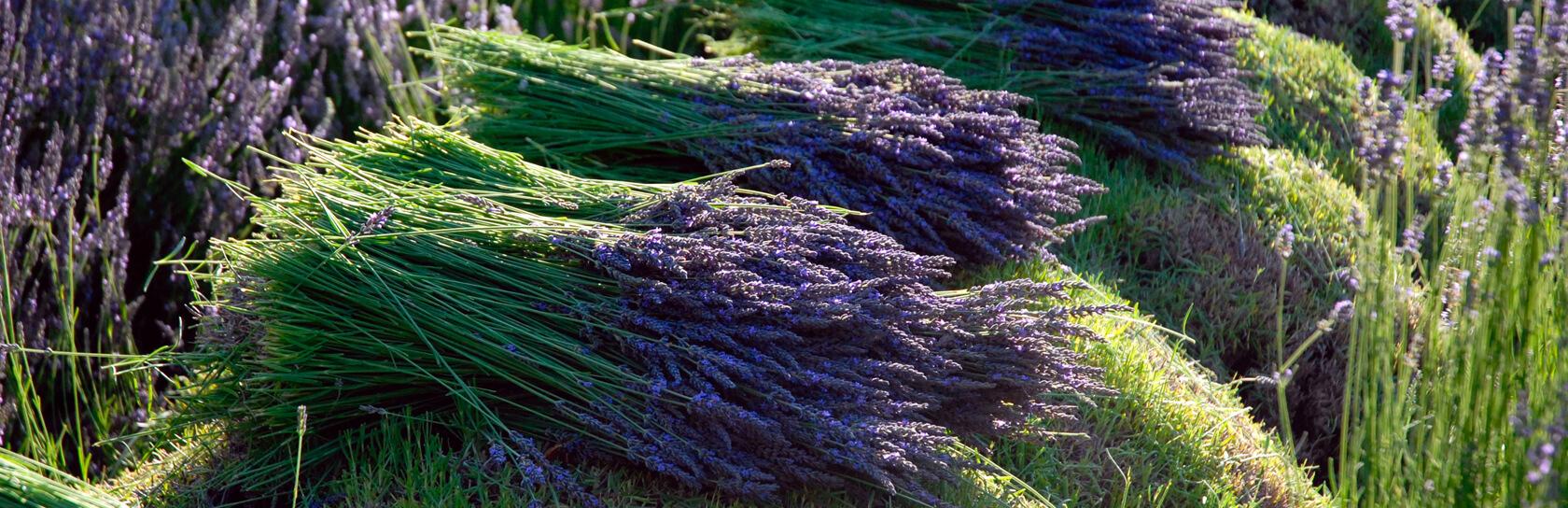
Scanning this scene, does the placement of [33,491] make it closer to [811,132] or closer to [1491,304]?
[811,132]

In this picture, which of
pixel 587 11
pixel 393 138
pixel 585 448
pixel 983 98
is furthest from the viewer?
pixel 587 11

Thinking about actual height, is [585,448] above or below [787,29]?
below

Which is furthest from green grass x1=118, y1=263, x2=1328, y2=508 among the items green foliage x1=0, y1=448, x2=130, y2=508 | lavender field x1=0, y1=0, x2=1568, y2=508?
green foliage x1=0, y1=448, x2=130, y2=508

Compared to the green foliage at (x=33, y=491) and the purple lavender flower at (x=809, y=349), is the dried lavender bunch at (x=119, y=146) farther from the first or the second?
the purple lavender flower at (x=809, y=349)

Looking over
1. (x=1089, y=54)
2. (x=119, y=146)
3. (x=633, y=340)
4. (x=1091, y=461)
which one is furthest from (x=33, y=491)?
(x=1089, y=54)

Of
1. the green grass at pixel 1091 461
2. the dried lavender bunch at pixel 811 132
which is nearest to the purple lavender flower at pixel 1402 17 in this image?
the green grass at pixel 1091 461

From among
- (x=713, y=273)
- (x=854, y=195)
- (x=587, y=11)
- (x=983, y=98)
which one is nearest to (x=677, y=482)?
(x=713, y=273)

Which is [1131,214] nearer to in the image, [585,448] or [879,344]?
[879,344]
